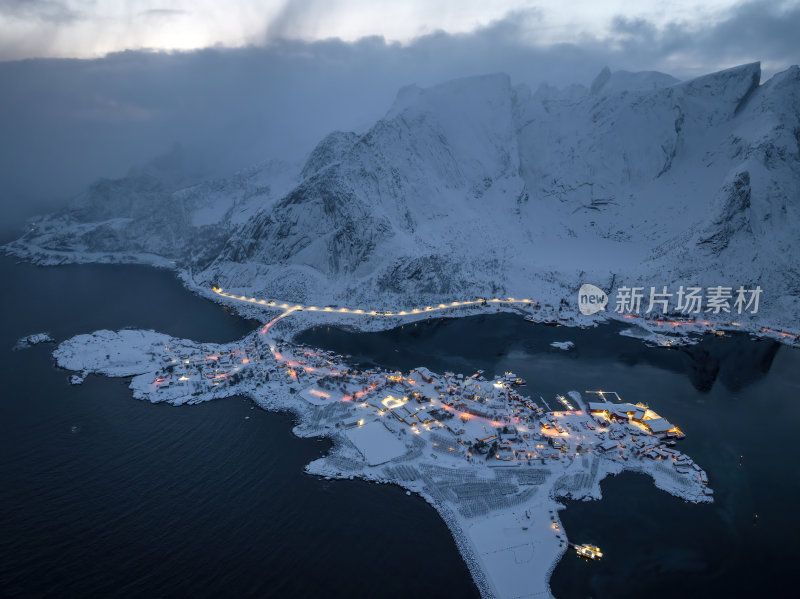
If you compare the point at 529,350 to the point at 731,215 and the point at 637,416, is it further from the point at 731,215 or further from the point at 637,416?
the point at 731,215

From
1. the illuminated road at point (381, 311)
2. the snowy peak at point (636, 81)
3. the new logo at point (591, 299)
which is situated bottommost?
the illuminated road at point (381, 311)

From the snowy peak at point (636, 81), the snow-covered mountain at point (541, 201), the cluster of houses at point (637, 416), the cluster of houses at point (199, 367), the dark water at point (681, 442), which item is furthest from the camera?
the snowy peak at point (636, 81)

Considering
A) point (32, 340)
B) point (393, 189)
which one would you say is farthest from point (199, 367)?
point (393, 189)

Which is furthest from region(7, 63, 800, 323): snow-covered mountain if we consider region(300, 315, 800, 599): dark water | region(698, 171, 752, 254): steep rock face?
region(300, 315, 800, 599): dark water

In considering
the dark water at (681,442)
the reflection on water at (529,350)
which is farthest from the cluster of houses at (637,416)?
the reflection on water at (529,350)

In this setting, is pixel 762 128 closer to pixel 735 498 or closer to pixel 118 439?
pixel 735 498

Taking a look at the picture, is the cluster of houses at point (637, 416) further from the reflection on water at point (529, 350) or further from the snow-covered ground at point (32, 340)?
the snow-covered ground at point (32, 340)

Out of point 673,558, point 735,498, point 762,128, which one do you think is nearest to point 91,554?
point 673,558
